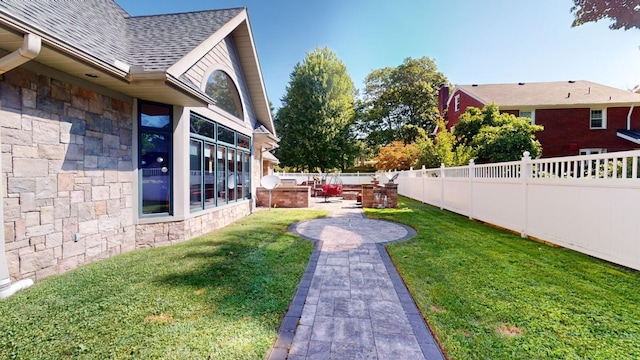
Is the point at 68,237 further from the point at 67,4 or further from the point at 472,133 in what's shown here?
the point at 472,133

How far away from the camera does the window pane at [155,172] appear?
5.43 m

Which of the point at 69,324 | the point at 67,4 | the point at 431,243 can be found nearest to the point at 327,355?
the point at 69,324

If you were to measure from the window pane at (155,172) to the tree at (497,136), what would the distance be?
13733 mm

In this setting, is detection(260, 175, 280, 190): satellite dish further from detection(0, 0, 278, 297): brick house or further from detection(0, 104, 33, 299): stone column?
detection(0, 104, 33, 299): stone column

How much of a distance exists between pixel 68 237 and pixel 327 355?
14.8 feet

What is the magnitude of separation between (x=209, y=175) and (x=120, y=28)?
4085 millimetres

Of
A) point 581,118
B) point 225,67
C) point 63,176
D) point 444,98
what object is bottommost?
point 63,176

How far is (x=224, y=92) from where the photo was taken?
7945 millimetres

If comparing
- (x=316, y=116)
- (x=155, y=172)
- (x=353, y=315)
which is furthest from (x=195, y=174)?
(x=316, y=116)

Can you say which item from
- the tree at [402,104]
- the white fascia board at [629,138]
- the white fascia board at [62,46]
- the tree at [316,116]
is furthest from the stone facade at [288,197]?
the tree at [402,104]

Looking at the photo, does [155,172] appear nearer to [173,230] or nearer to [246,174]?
[173,230]

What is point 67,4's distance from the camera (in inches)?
191

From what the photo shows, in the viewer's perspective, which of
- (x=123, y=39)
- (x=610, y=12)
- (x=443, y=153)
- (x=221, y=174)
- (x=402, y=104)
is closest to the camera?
(x=123, y=39)

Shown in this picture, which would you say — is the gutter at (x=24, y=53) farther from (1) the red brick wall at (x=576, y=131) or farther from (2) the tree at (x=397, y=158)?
(1) the red brick wall at (x=576, y=131)
